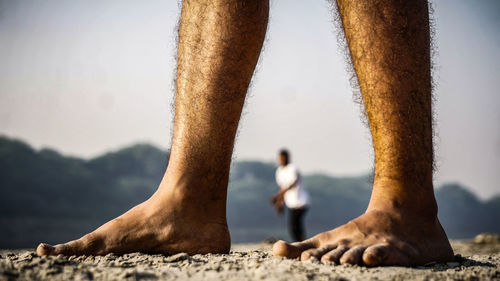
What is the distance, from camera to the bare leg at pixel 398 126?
1.49 metres

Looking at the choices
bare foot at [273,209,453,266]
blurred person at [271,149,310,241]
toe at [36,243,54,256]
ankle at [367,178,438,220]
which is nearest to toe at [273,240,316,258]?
bare foot at [273,209,453,266]

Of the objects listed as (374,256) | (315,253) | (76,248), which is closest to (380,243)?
(374,256)

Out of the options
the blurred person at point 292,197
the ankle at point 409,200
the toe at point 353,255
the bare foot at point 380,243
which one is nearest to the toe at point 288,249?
the bare foot at point 380,243

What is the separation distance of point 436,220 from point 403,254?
278mm

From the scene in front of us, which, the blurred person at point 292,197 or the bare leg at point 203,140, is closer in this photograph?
the bare leg at point 203,140

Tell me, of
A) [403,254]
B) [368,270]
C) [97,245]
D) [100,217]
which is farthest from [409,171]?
[100,217]

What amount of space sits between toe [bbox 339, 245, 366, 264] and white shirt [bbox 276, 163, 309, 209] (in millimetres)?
6325

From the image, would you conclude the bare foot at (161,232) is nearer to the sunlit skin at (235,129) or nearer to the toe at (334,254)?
the sunlit skin at (235,129)

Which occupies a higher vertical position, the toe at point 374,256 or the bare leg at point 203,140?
the bare leg at point 203,140

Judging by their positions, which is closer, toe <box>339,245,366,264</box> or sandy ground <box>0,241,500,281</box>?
sandy ground <box>0,241,500,281</box>

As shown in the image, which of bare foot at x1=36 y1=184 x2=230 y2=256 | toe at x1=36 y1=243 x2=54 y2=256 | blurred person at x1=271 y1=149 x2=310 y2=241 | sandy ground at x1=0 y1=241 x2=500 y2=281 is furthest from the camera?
blurred person at x1=271 y1=149 x2=310 y2=241

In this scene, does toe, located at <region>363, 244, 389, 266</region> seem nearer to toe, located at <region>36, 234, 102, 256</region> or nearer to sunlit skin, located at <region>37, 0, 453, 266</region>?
sunlit skin, located at <region>37, 0, 453, 266</region>

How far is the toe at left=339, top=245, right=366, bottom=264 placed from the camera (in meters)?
1.31

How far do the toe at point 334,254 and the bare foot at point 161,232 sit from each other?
1.60ft
